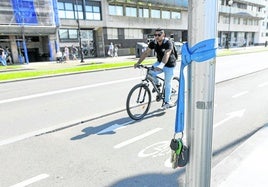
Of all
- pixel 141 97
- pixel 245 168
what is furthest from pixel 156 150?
pixel 141 97

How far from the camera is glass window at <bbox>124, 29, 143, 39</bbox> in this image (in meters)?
37.1

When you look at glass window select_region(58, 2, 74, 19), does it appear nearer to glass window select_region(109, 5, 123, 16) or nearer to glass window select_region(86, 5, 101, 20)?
glass window select_region(86, 5, 101, 20)

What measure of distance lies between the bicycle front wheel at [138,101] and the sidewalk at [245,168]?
249 cm

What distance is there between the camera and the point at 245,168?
3.32 meters

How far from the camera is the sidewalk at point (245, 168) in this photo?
3.01 m

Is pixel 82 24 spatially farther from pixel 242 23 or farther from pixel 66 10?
pixel 242 23

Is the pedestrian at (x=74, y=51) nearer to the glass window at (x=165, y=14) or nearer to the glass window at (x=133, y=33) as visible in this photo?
the glass window at (x=133, y=33)

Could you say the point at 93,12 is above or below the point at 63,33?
above

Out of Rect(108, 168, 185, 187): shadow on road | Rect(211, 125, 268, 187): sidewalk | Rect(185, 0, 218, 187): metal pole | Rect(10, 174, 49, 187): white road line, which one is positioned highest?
Rect(185, 0, 218, 187): metal pole

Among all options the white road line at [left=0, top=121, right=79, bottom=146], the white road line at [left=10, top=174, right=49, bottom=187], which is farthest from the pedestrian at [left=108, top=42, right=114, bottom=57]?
the white road line at [left=10, top=174, right=49, bottom=187]

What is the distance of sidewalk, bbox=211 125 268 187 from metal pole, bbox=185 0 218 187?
59.7 inches

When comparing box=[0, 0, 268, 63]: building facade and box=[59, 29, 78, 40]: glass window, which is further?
box=[59, 29, 78, 40]: glass window

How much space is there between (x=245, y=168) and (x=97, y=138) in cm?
259

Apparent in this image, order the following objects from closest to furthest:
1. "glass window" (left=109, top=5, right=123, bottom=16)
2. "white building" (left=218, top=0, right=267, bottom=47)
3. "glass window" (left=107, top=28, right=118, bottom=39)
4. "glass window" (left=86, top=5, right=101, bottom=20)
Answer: "glass window" (left=86, top=5, right=101, bottom=20) → "glass window" (left=109, top=5, right=123, bottom=16) → "glass window" (left=107, top=28, right=118, bottom=39) → "white building" (left=218, top=0, right=267, bottom=47)
